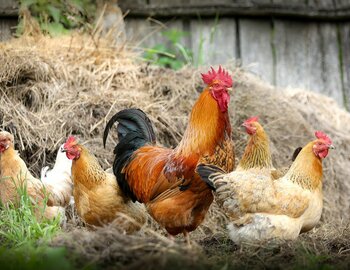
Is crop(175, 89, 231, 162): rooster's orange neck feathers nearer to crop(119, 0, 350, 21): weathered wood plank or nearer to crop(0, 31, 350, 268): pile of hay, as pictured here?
crop(0, 31, 350, 268): pile of hay

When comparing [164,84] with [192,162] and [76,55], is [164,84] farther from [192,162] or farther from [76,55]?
[192,162]

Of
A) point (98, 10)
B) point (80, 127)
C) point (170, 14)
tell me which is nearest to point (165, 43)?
point (170, 14)

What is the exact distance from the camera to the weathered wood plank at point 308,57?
9.56m

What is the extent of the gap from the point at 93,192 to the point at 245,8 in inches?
166

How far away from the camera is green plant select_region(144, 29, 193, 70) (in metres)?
9.01

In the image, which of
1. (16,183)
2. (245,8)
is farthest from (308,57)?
(16,183)

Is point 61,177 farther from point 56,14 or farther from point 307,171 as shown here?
point 56,14

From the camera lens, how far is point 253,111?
7824mm

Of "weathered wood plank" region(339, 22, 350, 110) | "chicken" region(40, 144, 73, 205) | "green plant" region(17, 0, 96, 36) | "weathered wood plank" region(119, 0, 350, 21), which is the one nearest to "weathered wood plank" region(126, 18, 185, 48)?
"weathered wood plank" region(119, 0, 350, 21)

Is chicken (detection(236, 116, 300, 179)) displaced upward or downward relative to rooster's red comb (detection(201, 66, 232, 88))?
downward

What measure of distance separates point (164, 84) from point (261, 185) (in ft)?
8.80

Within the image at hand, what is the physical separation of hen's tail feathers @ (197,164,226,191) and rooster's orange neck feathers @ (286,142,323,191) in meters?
0.69

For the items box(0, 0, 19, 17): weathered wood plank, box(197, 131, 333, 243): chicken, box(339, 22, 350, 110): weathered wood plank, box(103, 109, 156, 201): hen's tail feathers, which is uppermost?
box(0, 0, 19, 17): weathered wood plank

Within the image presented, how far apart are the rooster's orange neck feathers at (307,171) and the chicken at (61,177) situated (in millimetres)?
2055
